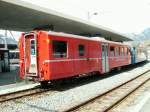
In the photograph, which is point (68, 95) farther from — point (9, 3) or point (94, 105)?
point (9, 3)

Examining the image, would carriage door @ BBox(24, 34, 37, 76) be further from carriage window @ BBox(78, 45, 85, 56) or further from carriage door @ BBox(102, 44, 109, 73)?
carriage door @ BBox(102, 44, 109, 73)

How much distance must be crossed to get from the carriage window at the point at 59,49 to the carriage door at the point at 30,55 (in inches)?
40.4

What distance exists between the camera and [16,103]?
39.0 feet

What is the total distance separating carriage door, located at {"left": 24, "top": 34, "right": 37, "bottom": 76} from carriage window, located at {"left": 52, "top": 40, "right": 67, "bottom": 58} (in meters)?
1.03

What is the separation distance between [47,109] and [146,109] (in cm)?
337

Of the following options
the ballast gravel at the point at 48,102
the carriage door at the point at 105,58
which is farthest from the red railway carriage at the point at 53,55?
the carriage door at the point at 105,58

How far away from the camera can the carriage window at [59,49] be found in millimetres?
14820

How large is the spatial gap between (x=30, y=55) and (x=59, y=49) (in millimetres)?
1573

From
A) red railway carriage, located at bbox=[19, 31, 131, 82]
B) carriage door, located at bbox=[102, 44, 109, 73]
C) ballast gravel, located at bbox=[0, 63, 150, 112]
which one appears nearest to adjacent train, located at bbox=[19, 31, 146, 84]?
red railway carriage, located at bbox=[19, 31, 131, 82]

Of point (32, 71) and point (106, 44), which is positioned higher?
point (106, 44)

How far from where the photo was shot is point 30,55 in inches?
615

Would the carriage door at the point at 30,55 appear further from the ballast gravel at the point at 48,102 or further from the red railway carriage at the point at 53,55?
the ballast gravel at the point at 48,102

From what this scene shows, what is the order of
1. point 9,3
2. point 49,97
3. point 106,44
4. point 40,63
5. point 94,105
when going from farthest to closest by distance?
point 106,44 < point 9,3 < point 40,63 < point 49,97 < point 94,105

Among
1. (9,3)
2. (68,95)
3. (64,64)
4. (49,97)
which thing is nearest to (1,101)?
(49,97)
